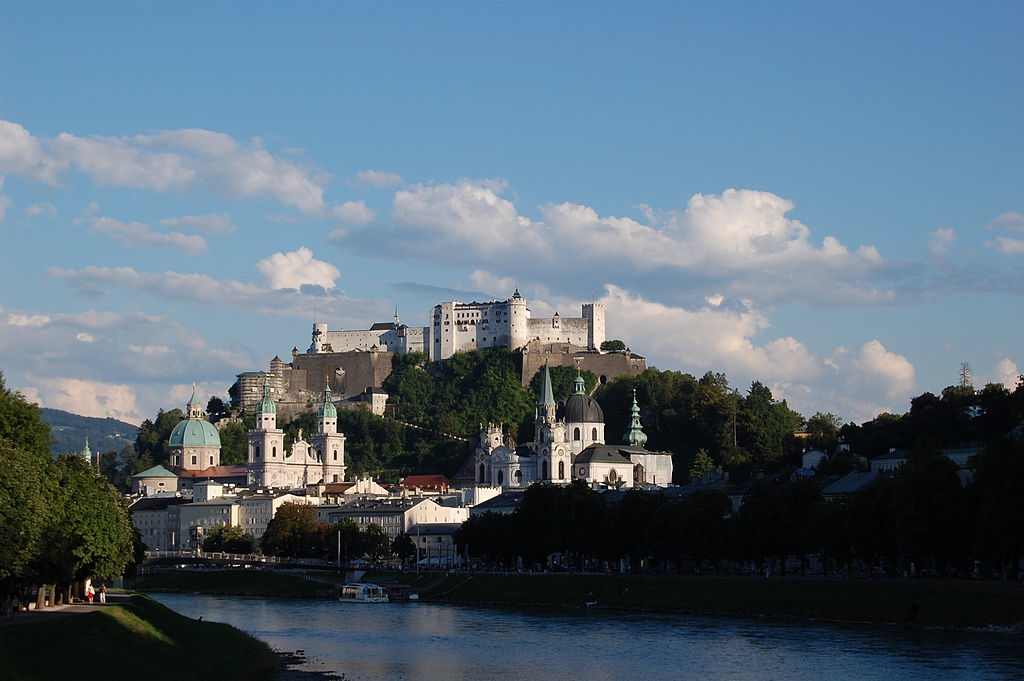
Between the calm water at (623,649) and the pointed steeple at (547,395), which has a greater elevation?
the pointed steeple at (547,395)

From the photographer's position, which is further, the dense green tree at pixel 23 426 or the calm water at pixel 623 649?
the dense green tree at pixel 23 426

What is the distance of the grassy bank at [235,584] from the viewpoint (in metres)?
125

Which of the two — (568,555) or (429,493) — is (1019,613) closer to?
(568,555)

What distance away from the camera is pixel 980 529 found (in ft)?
245

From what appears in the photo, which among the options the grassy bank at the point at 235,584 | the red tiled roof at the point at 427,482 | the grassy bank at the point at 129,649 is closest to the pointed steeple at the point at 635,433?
the red tiled roof at the point at 427,482

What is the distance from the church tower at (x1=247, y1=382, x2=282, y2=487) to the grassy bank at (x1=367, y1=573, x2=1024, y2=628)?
75.1 meters

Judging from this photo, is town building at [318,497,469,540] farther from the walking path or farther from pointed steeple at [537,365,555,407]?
the walking path

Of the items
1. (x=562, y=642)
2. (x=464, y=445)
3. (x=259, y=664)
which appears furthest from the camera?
(x=464, y=445)

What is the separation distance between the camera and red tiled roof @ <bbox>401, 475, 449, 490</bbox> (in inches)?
7382

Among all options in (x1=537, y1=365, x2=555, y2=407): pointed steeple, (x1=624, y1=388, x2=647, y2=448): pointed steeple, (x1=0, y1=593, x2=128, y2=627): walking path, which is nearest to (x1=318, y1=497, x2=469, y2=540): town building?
(x1=537, y1=365, x2=555, y2=407): pointed steeple

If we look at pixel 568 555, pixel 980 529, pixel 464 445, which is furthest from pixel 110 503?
pixel 464 445

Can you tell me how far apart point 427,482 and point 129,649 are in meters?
133

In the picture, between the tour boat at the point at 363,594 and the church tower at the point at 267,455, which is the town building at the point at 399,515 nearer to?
the church tower at the point at 267,455

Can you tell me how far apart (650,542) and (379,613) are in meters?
18.2
